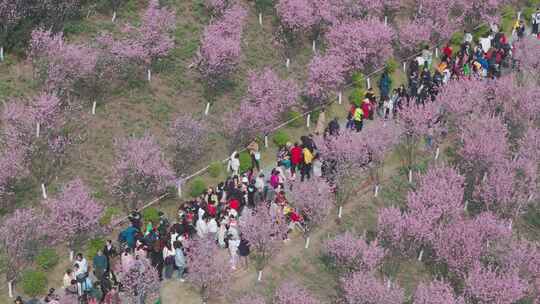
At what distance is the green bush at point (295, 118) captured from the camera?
43.0 meters

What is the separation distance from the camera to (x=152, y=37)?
42.5 m

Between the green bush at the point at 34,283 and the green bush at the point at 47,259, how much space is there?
73 centimetres

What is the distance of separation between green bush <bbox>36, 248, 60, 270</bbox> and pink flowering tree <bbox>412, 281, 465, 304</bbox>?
527 inches

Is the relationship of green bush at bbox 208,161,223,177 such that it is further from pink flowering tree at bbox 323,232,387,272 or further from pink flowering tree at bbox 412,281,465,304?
pink flowering tree at bbox 412,281,465,304

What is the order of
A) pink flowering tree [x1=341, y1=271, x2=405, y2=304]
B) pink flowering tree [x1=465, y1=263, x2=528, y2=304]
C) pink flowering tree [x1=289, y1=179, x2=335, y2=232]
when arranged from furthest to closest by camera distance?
1. pink flowering tree [x1=289, y1=179, x2=335, y2=232]
2. pink flowering tree [x1=465, y1=263, x2=528, y2=304]
3. pink flowering tree [x1=341, y1=271, x2=405, y2=304]

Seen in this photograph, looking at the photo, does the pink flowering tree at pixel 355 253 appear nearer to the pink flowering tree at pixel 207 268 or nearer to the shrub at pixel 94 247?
the pink flowering tree at pixel 207 268

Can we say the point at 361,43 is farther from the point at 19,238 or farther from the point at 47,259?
the point at 19,238

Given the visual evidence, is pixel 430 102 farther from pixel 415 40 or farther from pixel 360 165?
pixel 415 40

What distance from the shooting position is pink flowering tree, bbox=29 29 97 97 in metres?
39.3

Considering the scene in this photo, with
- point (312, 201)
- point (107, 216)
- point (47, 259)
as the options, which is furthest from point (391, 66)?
point (47, 259)

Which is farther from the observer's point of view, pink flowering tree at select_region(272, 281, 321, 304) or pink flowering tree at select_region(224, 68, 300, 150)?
pink flowering tree at select_region(224, 68, 300, 150)

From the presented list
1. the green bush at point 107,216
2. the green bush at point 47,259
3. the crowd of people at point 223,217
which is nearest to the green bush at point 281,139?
the crowd of people at point 223,217

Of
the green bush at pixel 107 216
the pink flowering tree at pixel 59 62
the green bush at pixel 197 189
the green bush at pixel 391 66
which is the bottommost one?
the green bush at pixel 107 216


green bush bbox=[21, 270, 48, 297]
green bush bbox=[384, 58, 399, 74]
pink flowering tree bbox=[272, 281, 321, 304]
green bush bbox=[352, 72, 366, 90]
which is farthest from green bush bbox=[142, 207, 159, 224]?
green bush bbox=[384, 58, 399, 74]
